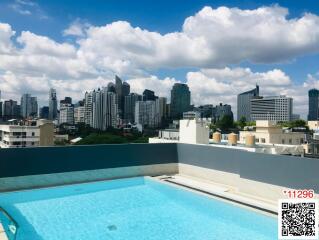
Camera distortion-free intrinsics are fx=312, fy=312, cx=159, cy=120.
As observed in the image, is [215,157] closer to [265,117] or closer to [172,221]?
[172,221]

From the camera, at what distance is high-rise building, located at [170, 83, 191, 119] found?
4542 inches

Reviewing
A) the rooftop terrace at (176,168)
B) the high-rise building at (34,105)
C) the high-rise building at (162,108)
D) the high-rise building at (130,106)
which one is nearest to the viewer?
the rooftop terrace at (176,168)

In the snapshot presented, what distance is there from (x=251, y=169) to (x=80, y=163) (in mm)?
7531

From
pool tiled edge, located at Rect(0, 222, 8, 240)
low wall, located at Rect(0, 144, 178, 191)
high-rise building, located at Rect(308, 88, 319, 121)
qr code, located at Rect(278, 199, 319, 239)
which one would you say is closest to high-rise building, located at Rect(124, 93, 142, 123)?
high-rise building, located at Rect(308, 88, 319, 121)

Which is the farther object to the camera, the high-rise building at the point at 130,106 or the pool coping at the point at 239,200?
the high-rise building at the point at 130,106

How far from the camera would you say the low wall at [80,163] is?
12773mm

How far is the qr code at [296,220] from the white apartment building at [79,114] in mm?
116736

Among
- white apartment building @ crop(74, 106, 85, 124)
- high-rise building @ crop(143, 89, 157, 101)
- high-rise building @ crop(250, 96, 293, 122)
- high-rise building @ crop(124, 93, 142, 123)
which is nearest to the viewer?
high-rise building @ crop(124, 93, 142, 123)

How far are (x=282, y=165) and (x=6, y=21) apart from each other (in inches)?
599

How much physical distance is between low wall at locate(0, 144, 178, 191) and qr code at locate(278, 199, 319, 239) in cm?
1024

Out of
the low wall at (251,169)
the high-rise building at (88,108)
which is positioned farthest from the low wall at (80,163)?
the high-rise building at (88,108)

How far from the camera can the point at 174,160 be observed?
16.8 meters

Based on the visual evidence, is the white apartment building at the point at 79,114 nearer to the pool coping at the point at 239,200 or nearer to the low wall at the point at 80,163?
the low wall at the point at 80,163

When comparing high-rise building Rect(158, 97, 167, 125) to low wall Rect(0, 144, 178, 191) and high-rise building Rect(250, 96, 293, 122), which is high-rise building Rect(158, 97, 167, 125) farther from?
low wall Rect(0, 144, 178, 191)
